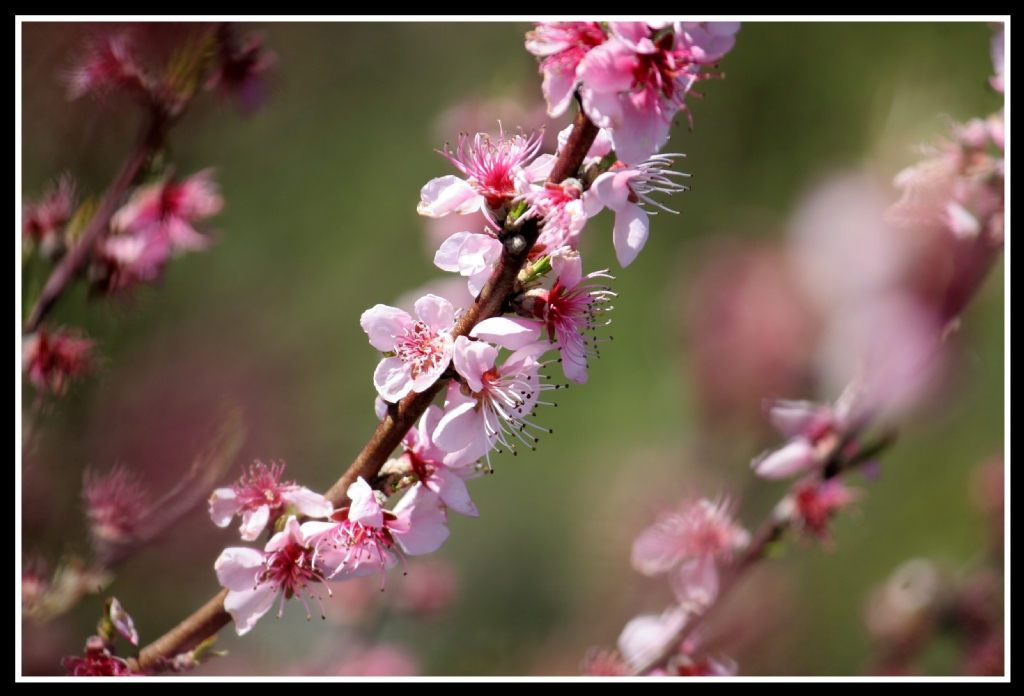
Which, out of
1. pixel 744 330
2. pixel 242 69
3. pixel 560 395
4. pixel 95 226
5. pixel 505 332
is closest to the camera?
pixel 505 332


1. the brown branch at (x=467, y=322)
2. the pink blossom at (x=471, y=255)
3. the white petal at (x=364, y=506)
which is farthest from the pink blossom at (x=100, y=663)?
the pink blossom at (x=471, y=255)

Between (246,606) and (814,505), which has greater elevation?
(246,606)

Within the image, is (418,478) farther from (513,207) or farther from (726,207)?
(726,207)

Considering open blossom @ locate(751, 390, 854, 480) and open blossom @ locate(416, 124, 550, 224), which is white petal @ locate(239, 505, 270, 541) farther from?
open blossom @ locate(751, 390, 854, 480)

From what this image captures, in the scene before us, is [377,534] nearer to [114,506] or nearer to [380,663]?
[114,506]

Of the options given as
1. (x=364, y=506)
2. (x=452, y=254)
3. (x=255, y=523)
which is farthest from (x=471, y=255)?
(x=255, y=523)

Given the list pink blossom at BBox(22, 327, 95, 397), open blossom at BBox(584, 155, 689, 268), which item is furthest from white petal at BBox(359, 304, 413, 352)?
pink blossom at BBox(22, 327, 95, 397)

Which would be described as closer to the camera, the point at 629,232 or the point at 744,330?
the point at 629,232
